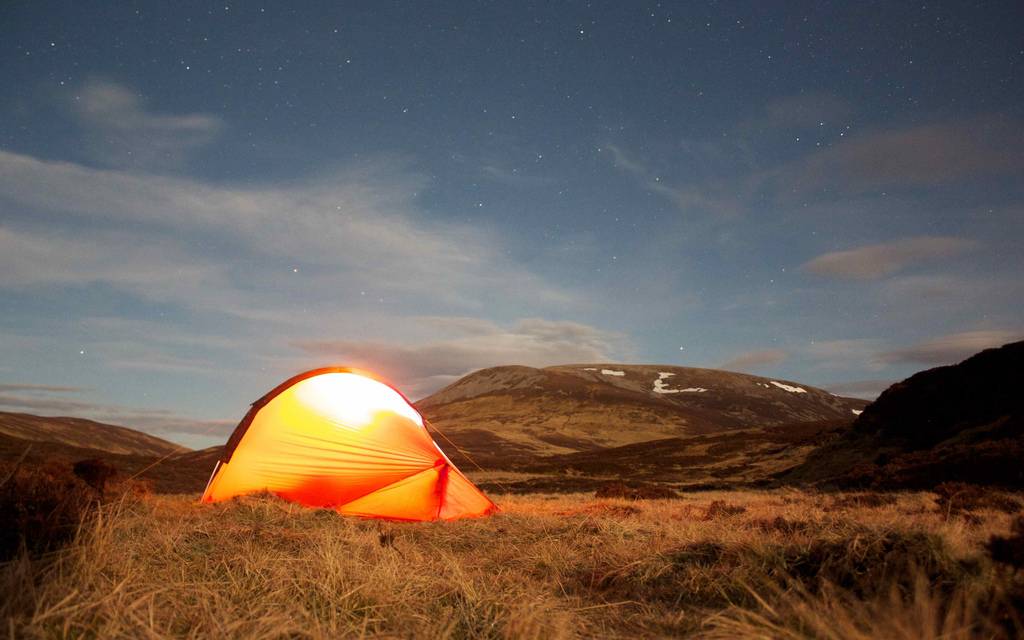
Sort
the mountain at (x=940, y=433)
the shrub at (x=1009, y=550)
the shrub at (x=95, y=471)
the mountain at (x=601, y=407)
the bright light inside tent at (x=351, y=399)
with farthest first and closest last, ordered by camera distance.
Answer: the mountain at (x=601, y=407) → the mountain at (x=940, y=433) → the bright light inside tent at (x=351, y=399) → the shrub at (x=95, y=471) → the shrub at (x=1009, y=550)

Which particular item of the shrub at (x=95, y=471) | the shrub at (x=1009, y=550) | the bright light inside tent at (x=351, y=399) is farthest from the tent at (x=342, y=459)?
the shrub at (x=1009, y=550)

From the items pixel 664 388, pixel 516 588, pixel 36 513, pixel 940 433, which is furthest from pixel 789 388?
pixel 36 513

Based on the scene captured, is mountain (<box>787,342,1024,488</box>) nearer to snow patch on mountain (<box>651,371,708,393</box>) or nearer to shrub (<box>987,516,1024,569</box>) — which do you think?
shrub (<box>987,516,1024,569</box>)

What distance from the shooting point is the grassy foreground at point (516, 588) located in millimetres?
2732

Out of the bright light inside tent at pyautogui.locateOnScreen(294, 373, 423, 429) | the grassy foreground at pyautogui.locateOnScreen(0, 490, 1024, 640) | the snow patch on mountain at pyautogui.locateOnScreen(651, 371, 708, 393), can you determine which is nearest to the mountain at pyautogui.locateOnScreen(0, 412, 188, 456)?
the bright light inside tent at pyautogui.locateOnScreen(294, 373, 423, 429)

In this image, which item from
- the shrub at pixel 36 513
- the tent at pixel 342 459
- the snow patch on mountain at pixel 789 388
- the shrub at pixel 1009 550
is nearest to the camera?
the shrub at pixel 1009 550

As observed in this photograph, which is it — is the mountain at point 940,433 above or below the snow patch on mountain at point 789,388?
below

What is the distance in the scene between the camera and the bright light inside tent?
10.6 meters

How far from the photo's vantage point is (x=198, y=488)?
755 inches

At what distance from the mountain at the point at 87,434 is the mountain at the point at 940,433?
47248 mm

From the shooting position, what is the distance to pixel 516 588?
407 cm

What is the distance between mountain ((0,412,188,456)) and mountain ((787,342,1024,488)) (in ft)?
155

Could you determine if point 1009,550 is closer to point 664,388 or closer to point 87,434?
point 87,434

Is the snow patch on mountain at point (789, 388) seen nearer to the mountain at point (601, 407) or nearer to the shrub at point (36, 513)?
the mountain at point (601, 407)
